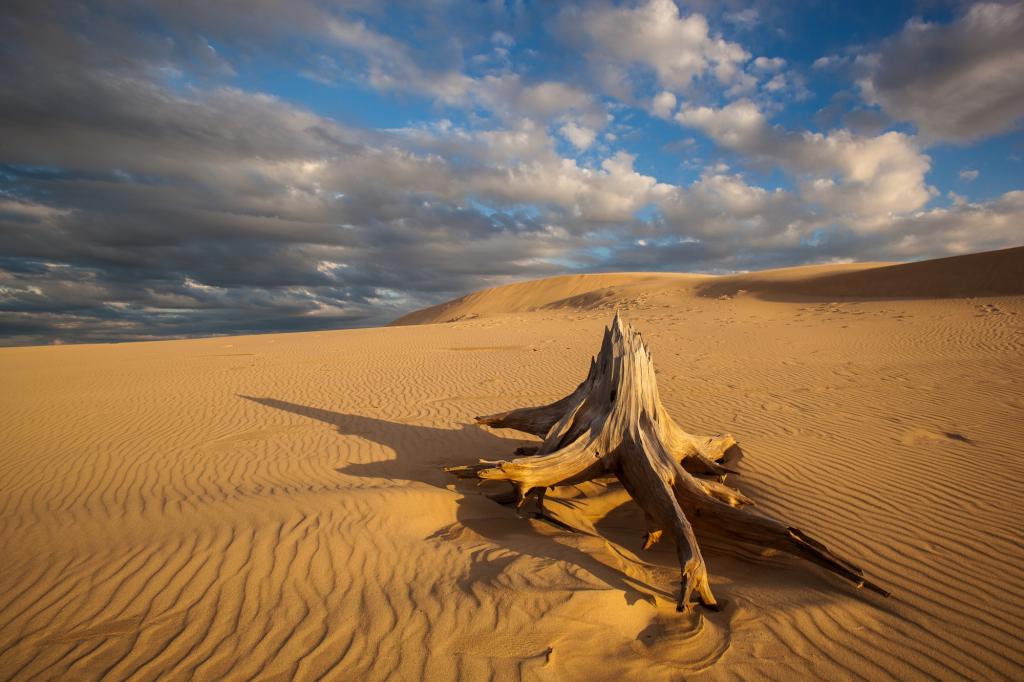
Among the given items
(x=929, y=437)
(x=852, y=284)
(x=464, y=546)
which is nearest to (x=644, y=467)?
(x=464, y=546)

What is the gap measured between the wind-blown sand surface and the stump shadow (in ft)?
0.13

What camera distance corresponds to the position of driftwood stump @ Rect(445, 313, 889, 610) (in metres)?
3.61

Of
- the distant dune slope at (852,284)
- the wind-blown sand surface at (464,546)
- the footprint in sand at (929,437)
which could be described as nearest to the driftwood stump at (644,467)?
the wind-blown sand surface at (464,546)

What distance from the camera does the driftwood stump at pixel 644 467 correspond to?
3.61m

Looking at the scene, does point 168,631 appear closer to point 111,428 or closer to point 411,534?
point 411,534

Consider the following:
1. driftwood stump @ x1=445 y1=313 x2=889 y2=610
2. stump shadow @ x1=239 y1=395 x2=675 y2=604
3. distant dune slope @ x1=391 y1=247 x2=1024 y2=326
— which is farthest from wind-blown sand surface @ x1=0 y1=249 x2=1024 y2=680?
distant dune slope @ x1=391 y1=247 x2=1024 y2=326

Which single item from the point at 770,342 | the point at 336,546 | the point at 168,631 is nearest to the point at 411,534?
the point at 336,546

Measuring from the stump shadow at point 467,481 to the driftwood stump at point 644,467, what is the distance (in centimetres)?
38

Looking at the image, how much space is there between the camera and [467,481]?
577cm

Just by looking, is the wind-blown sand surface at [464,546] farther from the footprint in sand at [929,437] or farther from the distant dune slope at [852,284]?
the distant dune slope at [852,284]

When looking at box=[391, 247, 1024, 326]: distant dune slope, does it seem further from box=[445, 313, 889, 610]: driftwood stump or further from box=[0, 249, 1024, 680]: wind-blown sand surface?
box=[445, 313, 889, 610]: driftwood stump

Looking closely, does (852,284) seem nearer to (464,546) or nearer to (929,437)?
(929,437)

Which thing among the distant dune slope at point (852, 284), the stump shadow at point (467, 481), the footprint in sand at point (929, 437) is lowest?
the stump shadow at point (467, 481)

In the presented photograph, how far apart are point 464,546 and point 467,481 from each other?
1.66 meters
